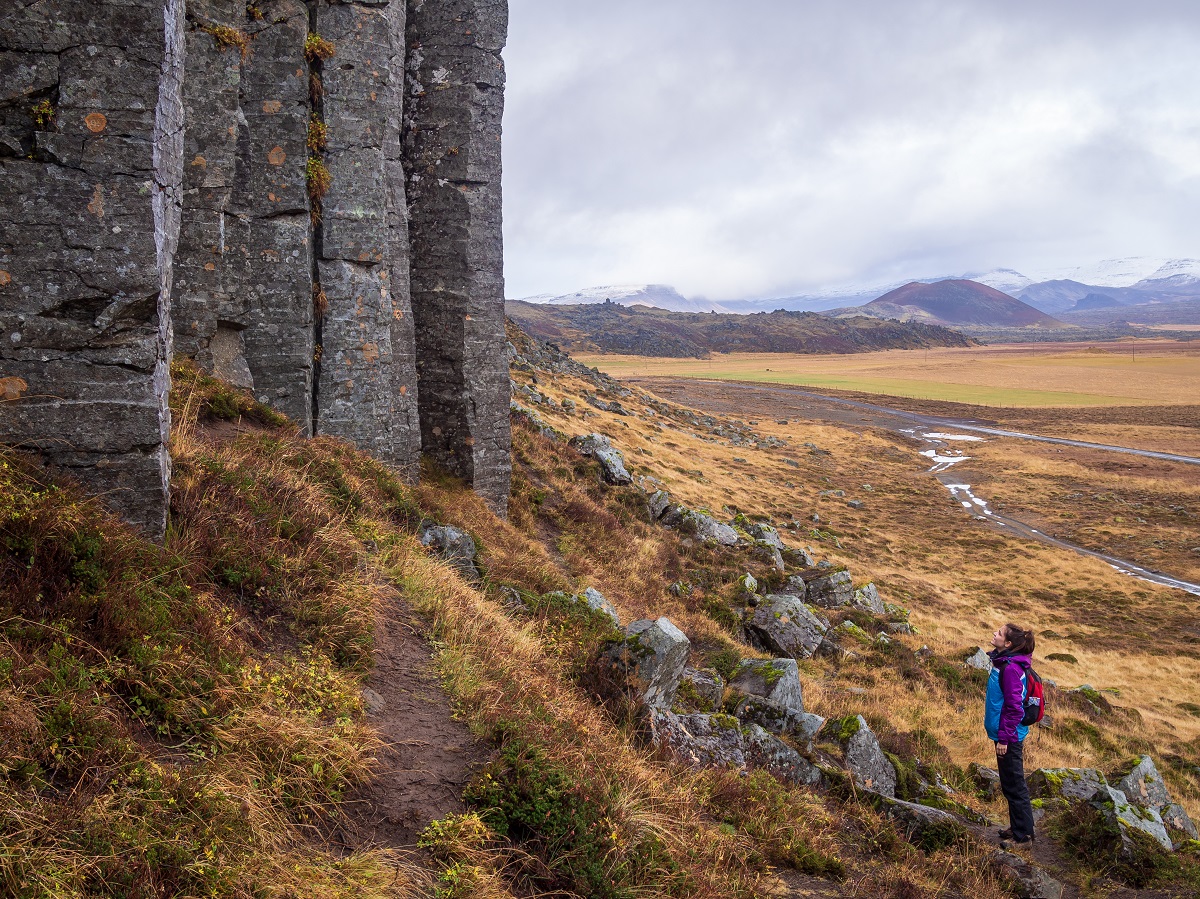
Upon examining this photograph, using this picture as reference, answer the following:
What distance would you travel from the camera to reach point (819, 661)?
18.0m

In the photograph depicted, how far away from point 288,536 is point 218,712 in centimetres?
268

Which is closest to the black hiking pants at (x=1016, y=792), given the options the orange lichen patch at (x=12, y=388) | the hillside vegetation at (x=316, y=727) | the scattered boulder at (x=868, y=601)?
the hillside vegetation at (x=316, y=727)

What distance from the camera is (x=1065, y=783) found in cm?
1088

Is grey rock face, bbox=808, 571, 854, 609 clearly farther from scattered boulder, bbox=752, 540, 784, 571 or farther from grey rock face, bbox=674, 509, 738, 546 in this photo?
grey rock face, bbox=674, 509, 738, 546

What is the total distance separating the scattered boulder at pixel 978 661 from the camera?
20.6m

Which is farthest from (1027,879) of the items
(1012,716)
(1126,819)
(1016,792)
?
(1126,819)

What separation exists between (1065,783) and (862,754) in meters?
3.21

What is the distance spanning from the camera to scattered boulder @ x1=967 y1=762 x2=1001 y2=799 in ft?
39.1

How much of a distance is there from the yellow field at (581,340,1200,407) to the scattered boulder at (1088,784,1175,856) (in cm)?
11731

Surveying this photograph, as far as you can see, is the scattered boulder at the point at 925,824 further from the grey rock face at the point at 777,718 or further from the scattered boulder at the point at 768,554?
the scattered boulder at the point at 768,554

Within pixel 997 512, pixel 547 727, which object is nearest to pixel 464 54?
pixel 547 727

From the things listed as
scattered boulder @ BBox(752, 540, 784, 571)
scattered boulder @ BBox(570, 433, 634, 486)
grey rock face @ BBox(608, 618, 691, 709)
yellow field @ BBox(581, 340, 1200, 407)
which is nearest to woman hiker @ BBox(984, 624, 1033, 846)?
grey rock face @ BBox(608, 618, 691, 709)

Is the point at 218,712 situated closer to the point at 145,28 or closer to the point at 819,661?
the point at 145,28

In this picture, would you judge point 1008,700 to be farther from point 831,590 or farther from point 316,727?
point 831,590
